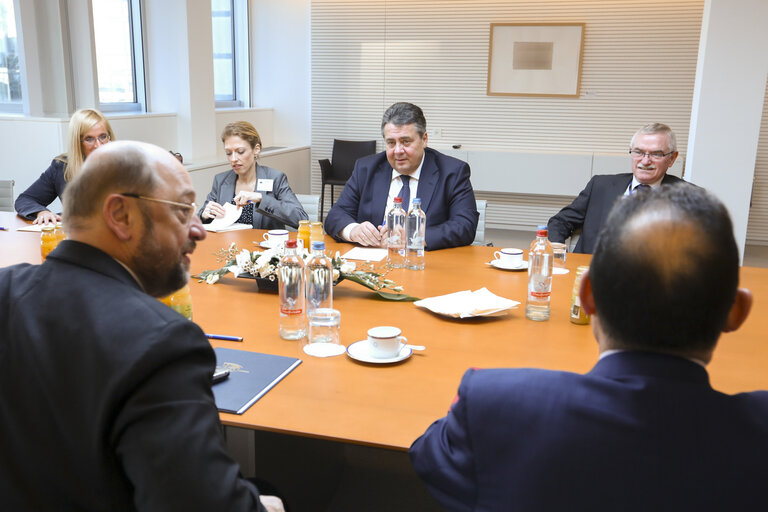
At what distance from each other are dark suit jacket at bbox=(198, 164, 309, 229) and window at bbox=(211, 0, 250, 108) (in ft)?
→ 14.0

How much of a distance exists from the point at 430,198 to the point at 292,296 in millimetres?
1662

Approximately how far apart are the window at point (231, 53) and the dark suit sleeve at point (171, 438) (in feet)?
24.5

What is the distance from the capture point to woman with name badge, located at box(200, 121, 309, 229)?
3.81 m

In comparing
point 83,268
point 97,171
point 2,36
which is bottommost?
point 83,268

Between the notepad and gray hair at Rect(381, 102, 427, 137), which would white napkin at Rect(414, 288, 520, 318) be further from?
gray hair at Rect(381, 102, 427, 137)

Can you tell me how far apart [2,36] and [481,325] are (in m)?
5.01

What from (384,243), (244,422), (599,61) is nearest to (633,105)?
(599,61)

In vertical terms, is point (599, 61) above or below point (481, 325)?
above

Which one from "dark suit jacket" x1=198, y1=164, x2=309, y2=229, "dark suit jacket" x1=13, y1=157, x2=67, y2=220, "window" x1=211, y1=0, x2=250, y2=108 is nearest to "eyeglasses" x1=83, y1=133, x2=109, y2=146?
"dark suit jacket" x1=13, y1=157, x2=67, y2=220

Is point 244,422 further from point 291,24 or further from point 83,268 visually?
point 291,24

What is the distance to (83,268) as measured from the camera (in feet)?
3.59

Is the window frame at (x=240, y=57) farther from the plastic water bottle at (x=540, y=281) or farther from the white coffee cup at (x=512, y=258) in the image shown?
the plastic water bottle at (x=540, y=281)

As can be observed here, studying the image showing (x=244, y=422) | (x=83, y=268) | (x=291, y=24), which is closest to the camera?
(x=83, y=268)

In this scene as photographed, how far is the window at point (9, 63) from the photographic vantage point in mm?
5105
